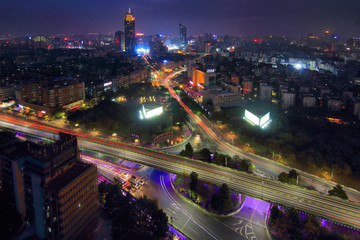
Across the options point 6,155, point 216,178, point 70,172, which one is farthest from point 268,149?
point 6,155

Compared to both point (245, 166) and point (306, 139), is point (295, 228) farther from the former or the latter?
point (306, 139)

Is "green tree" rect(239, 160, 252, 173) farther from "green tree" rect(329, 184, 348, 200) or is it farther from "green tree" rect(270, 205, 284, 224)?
"green tree" rect(329, 184, 348, 200)

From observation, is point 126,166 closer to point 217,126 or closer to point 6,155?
point 6,155

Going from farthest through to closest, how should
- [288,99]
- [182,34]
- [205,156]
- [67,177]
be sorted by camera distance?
1. [182,34]
2. [288,99]
3. [205,156]
4. [67,177]

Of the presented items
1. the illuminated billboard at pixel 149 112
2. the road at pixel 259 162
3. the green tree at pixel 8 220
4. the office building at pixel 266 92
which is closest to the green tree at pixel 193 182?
the road at pixel 259 162

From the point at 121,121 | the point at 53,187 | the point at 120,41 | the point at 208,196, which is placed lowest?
the point at 208,196

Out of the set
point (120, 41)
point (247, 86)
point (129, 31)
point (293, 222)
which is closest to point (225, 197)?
point (293, 222)

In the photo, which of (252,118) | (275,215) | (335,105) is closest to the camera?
(275,215)

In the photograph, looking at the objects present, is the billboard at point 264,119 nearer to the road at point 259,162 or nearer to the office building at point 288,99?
the road at point 259,162
